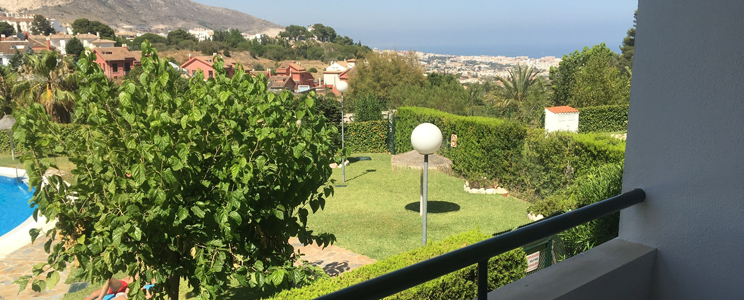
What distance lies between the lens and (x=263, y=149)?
4883 mm

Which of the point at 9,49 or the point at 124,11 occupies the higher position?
the point at 124,11

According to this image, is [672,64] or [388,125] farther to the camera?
[388,125]

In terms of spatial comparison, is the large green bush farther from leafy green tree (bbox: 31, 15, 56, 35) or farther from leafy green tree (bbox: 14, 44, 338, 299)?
leafy green tree (bbox: 31, 15, 56, 35)

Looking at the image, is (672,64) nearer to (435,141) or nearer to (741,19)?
(741,19)

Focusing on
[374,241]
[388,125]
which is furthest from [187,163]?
[388,125]

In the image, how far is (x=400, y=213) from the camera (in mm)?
12781

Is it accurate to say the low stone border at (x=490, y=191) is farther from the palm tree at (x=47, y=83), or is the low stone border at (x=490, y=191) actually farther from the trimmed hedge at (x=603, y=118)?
the palm tree at (x=47, y=83)

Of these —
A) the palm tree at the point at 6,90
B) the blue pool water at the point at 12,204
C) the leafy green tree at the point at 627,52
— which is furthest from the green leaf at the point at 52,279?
the leafy green tree at the point at 627,52

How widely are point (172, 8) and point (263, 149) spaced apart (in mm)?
205799

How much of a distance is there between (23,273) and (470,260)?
11392mm

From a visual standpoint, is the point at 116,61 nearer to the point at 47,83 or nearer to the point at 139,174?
the point at 47,83

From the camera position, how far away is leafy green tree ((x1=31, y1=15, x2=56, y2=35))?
375ft

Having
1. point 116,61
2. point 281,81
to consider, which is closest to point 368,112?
point 116,61

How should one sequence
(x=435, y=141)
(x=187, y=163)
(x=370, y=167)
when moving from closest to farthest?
(x=187, y=163), (x=435, y=141), (x=370, y=167)
